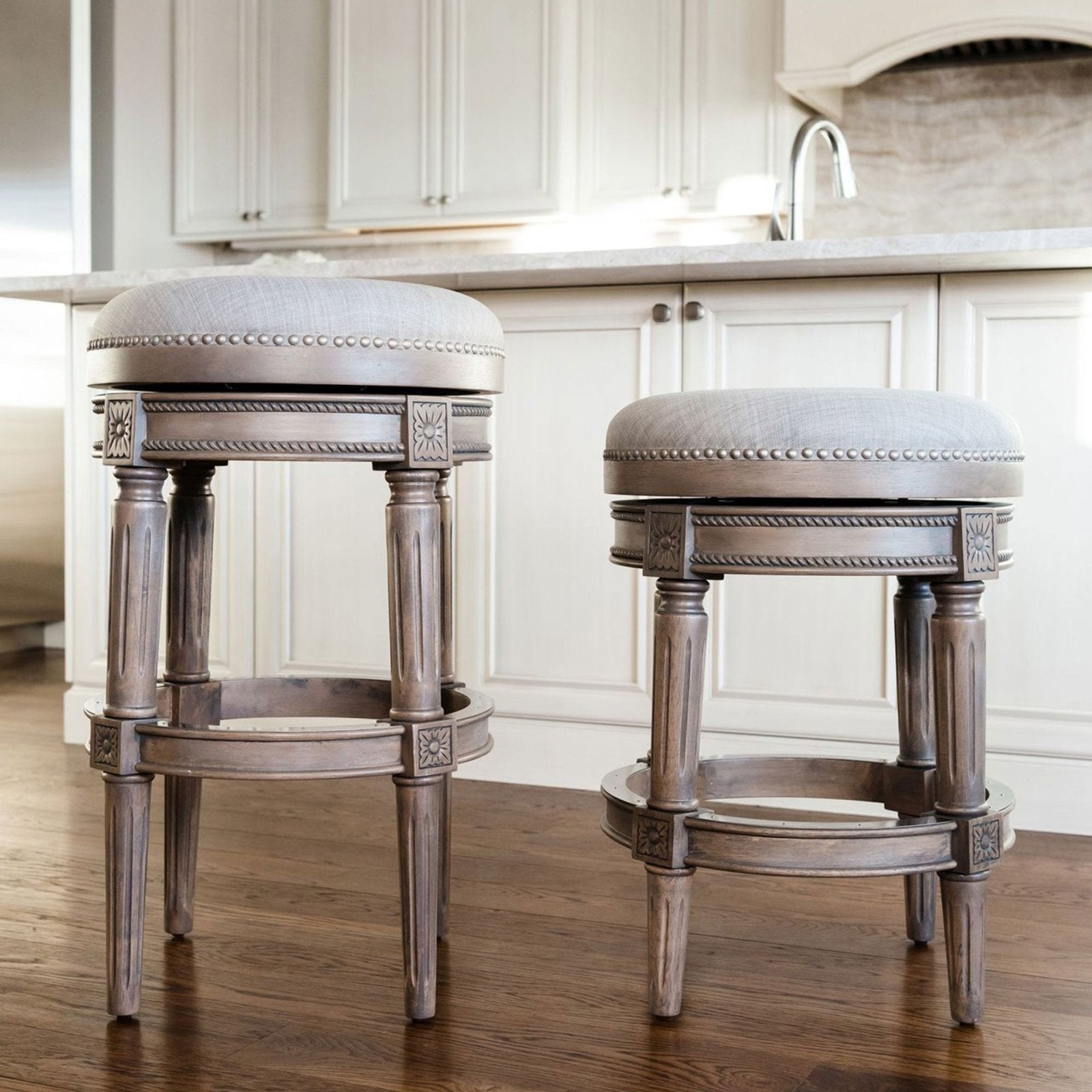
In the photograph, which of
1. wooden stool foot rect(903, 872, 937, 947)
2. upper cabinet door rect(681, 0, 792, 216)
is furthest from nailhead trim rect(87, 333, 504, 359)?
upper cabinet door rect(681, 0, 792, 216)

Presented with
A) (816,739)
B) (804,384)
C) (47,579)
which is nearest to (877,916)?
(816,739)

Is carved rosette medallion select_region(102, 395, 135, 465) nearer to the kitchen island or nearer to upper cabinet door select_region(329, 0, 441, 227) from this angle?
the kitchen island

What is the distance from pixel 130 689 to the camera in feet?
4.32

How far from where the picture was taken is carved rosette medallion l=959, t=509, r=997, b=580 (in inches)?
50.5

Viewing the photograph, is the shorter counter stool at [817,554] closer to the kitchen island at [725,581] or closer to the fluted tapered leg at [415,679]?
the fluted tapered leg at [415,679]

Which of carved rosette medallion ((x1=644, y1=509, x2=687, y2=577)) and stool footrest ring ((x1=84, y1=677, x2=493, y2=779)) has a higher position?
carved rosette medallion ((x1=644, y1=509, x2=687, y2=577))

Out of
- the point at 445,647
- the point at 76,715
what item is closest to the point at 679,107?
the point at 76,715

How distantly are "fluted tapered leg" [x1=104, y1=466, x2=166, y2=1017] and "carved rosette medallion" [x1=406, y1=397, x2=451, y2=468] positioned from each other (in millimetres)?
245

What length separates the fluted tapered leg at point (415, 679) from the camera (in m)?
1.31

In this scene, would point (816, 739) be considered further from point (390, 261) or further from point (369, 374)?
point (369, 374)

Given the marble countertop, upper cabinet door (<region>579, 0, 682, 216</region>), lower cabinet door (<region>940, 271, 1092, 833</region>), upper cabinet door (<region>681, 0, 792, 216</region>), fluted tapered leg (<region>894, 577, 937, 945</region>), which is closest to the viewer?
fluted tapered leg (<region>894, 577, 937, 945</region>)

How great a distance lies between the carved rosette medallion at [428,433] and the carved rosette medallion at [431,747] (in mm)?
248

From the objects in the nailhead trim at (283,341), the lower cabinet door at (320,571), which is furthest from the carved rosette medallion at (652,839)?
the lower cabinet door at (320,571)

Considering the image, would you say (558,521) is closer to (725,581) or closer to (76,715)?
(725,581)
